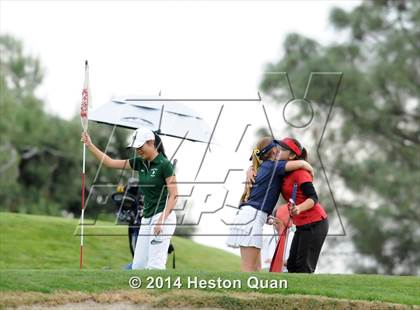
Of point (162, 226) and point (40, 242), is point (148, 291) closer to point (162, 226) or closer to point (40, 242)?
point (162, 226)

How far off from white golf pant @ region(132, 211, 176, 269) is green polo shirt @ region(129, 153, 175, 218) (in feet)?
0.47

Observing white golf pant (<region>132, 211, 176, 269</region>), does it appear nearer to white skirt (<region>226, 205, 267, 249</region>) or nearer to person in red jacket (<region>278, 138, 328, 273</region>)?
white skirt (<region>226, 205, 267, 249</region>)

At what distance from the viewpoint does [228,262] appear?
29.5 m

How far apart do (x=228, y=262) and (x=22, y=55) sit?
5790 centimetres

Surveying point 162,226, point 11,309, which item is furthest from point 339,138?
point 11,309

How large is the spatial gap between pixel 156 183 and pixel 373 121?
3235cm

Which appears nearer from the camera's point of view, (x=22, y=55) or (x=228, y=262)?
(x=228, y=262)

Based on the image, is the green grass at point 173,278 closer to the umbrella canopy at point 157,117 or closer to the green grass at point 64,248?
the green grass at point 64,248

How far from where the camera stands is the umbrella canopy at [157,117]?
19.2m

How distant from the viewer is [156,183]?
642 inches

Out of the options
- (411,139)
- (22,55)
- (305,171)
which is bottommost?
(22,55)

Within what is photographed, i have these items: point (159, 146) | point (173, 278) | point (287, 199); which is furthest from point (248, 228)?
point (159, 146)

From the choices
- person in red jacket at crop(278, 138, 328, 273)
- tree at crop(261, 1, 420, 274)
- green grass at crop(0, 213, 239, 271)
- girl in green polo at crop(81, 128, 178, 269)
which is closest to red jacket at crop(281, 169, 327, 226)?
person in red jacket at crop(278, 138, 328, 273)

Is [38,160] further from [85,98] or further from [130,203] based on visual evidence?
[85,98]
